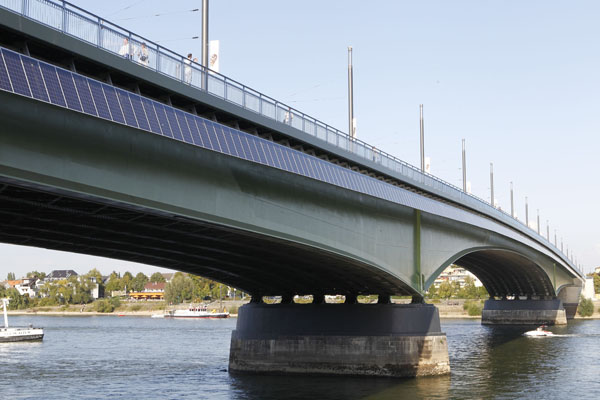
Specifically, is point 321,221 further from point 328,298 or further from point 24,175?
point 328,298

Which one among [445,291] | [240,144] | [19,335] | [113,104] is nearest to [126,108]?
[113,104]

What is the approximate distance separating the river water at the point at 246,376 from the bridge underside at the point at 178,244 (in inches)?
259

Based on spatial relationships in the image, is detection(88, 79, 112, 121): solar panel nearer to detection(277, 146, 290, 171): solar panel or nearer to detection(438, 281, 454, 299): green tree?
detection(277, 146, 290, 171): solar panel

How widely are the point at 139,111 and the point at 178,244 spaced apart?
11.5 metres

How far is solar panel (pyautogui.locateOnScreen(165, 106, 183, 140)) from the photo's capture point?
27234 millimetres

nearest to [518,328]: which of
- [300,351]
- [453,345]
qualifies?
[453,345]

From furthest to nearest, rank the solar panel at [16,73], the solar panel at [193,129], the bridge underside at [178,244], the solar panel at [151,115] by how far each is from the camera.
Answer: the solar panel at [193,129], the bridge underside at [178,244], the solar panel at [151,115], the solar panel at [16,73]

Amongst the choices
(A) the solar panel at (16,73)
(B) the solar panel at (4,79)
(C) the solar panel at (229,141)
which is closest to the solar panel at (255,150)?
(C) the solar panel at (229,141)

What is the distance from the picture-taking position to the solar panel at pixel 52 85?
73.8 ft

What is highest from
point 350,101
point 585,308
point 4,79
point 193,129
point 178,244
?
point 350,101

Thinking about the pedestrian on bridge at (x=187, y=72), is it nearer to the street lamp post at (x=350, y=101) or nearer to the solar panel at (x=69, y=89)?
the solar panel at (x=69, y=89)

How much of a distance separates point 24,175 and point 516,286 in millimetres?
104434

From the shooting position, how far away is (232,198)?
1200 inches

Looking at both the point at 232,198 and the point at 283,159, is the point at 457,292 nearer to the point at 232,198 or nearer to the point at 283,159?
the point at 283,159
